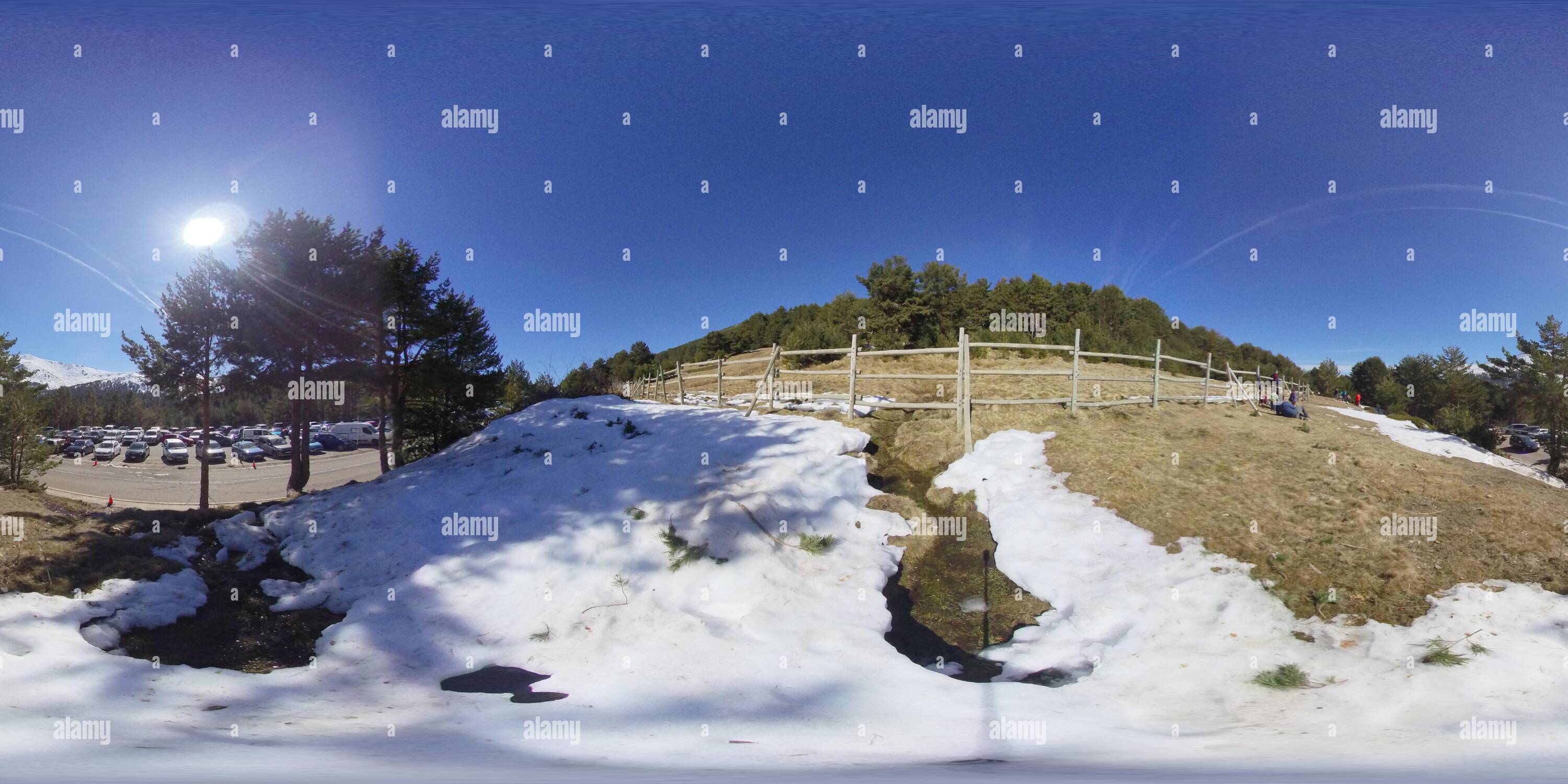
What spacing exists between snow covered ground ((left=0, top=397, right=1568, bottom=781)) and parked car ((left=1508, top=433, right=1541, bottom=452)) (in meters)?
66.0

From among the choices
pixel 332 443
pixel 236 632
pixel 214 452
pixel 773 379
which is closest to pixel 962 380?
pixel 773 379

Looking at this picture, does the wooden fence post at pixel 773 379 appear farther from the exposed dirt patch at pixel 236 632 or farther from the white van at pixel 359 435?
the white van at pixel 359 435

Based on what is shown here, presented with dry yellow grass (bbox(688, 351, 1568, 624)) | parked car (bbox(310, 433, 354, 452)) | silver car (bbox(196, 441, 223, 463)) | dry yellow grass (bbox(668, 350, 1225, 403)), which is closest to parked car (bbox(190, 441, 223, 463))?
silver car (bbox(196, 441, 223, 463))

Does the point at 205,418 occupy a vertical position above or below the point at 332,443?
above

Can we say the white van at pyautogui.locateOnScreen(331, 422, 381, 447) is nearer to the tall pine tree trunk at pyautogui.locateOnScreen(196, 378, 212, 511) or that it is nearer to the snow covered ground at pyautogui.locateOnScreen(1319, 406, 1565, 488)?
the tall pine tree trunk at pyautogui.locateOnScreen(196, 378, 212, 511)

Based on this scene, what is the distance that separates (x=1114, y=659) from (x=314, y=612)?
27.2ft

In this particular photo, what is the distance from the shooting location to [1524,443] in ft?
150

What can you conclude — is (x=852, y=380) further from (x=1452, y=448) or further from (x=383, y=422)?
(x=383, y=422)

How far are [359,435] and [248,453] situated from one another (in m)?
13.2

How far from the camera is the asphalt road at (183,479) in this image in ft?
106

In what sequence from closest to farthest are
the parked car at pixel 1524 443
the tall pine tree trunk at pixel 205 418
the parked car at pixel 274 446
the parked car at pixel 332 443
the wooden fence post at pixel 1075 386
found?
the wooden fence post at pixel 1075 386 < the tall pine tree trunk at pixel 205 418 < the parked car at pixel 1524 443 < the parked car at pixel 274 446 < the parked car at pixel 332 443

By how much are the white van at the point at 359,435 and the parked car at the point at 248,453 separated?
8.76 m

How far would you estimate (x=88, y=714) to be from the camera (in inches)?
150

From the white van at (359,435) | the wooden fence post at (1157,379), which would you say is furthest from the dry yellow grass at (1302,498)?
the white van at (359,435)
